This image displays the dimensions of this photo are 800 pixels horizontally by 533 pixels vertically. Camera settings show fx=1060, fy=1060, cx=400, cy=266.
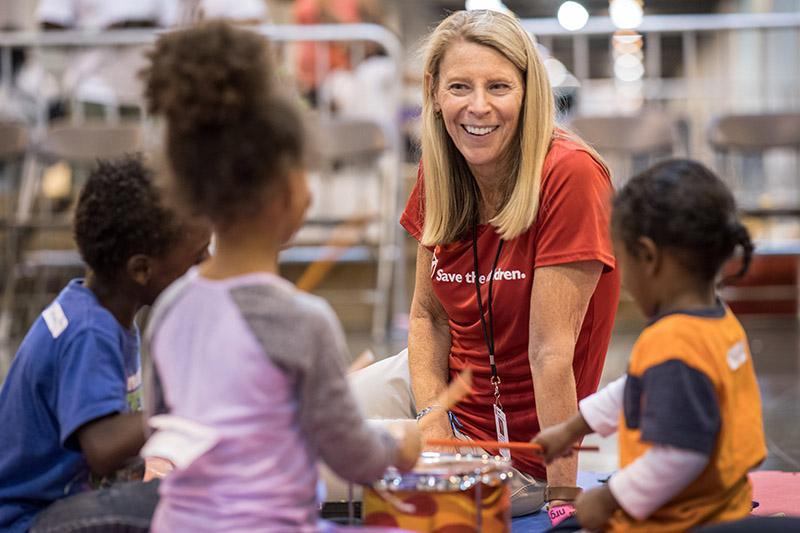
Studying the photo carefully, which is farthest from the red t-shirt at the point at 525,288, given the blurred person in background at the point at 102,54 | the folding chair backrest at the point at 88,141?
the blurred person in background at the point at 102,54

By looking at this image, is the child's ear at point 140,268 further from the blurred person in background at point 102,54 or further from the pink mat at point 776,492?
the blurred person in background at point 102,54

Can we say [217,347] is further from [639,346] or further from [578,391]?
[578,391]

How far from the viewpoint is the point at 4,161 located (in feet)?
18.2

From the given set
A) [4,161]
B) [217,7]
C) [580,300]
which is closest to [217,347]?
[580,300]

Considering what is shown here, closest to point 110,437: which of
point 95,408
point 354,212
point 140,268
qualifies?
point 95,408

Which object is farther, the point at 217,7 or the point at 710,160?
the point at 710,160

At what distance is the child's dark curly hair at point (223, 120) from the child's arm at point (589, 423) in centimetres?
59

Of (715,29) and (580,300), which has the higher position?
(715,29)

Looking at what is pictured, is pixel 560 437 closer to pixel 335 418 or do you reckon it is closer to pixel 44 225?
pixel 335 418

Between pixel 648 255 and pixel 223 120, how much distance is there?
619 millimetres

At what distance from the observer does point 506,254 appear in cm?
213

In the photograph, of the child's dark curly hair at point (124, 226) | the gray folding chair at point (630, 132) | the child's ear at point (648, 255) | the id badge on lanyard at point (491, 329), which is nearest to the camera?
the child's ear at point (648, 255)

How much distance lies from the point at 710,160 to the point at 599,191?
4.31 metres

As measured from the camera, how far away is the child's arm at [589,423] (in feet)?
5.12
